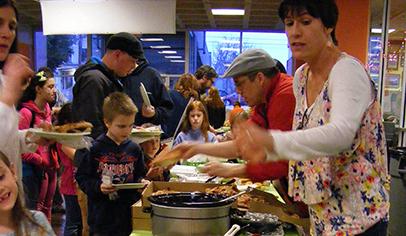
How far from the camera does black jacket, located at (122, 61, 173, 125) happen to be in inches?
136

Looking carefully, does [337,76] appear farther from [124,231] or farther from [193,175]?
[193,175]

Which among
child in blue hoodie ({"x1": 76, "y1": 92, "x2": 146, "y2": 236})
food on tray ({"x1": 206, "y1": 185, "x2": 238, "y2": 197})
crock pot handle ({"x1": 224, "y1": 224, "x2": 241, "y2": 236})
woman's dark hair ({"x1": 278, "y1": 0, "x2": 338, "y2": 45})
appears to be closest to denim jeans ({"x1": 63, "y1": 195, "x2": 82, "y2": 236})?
child in blue hoodie ({"x1": 76, "y1": 92, "x2": 146, "y2": 236})

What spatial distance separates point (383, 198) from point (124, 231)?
4.79ft

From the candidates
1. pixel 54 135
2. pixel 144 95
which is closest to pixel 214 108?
pixel 144 95

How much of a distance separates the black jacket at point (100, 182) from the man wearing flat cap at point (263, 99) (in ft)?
2.48

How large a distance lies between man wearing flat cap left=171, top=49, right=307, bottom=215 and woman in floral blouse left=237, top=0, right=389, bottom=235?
246 mm

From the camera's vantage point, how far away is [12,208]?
1397 mm

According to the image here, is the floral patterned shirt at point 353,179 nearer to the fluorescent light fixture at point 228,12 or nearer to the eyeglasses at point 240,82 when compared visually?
the eyeglasses at point 240,82

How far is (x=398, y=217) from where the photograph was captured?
3.94 m

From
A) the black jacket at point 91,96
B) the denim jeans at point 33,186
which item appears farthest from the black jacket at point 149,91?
the denim jeans at point 33,186

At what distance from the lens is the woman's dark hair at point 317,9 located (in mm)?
1250

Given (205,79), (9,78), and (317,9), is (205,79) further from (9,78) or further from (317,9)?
(317,9)

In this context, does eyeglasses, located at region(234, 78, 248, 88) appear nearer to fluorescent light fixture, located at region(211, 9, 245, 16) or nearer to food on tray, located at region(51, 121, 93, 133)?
food on tray, located at region(51, 121, 93, 133)

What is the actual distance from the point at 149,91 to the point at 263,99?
171 centimetres
